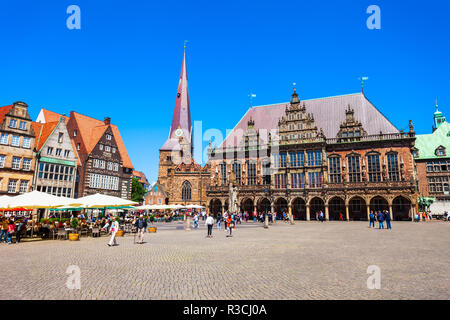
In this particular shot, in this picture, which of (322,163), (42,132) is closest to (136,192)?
(42,132)

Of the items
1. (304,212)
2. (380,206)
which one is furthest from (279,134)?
(380,206)

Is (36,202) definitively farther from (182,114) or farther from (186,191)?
(182,114)

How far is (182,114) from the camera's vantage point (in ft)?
265

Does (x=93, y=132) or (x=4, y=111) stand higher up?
(x=93, y=132)

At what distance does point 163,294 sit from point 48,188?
35.9 meters

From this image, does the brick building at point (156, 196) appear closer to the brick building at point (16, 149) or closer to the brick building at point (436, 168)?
the brick building at point (16, 149)

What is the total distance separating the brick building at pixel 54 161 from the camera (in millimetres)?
34875

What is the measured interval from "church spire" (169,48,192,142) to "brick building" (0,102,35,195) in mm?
47571

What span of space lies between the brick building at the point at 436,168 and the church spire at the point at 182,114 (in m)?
54.2

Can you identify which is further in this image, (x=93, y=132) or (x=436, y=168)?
(x=436, y=168)

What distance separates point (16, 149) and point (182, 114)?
50.8 metres

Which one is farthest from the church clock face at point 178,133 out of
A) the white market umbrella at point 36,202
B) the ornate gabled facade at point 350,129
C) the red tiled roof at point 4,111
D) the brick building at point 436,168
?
the white market umbrella at point 36,202

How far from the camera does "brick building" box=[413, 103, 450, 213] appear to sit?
51656 millimetres

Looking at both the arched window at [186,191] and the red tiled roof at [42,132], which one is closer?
the red tiled roof at [42,132]
